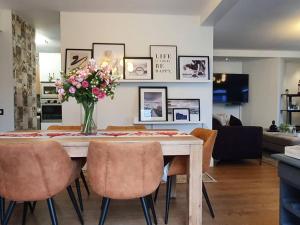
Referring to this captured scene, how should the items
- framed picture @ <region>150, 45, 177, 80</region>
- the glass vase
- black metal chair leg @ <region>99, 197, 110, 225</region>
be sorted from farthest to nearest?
1. framed picture @ <region>150, 45, 177, 80</region>
2. the glass vase
3. black metal chair leg @ <region>99, 197, 110, 225</region>

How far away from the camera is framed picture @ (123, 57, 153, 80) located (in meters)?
4.16

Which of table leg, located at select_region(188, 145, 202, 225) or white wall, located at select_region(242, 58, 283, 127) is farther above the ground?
white wall, located at select_region(242, 58, 283, 127)

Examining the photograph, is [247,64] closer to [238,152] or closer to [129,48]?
[238,152]

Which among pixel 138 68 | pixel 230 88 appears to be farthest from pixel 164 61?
pixel 230 88

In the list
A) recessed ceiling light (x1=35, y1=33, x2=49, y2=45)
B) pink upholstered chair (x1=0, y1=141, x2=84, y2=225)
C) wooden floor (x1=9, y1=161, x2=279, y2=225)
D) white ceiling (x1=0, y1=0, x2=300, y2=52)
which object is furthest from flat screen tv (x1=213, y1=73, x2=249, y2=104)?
pink upholstered chair (x1=0, y1=141, x2=84, y2=225)

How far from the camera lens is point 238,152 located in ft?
14.9

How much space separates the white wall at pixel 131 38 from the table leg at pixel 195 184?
2.22 meters

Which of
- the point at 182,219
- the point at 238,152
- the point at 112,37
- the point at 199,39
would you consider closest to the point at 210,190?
the point at 182,219

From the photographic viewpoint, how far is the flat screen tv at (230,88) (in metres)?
7.45

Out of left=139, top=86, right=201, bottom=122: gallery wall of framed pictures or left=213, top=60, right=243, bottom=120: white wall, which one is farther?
left=213, top=60, right=243, bottom=120: white wall

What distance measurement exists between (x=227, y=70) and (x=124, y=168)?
21.7ft

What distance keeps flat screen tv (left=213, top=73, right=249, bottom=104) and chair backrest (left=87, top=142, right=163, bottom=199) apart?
19.3 ft

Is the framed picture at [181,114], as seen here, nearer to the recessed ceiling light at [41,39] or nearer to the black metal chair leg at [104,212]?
the black metal chair leg at [104,212]

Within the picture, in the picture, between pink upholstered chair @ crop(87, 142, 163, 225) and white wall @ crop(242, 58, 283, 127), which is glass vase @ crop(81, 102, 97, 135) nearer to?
pink upholstered chair @ crop(87, 142, 163, 225)
